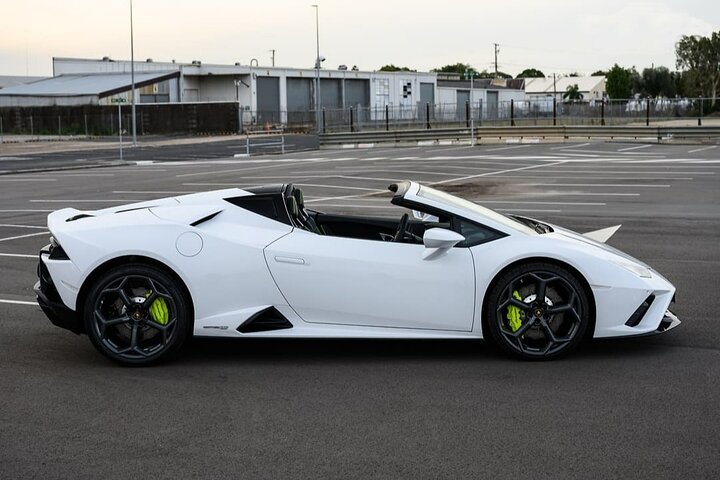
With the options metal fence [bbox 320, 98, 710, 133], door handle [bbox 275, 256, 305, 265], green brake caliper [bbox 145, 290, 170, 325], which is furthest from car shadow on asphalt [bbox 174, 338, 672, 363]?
metal fence [bbox 320, 98, 710, 133]

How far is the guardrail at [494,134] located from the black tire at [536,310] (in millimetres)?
37929

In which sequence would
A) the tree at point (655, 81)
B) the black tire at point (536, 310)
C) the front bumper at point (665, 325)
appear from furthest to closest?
the tree at point (655, 81)
the front bumper at point (665, 325)
the black tire at point (536, 310)

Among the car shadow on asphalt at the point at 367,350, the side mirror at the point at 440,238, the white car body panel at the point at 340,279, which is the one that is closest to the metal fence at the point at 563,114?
the car shadow on asphalt at the point at 367,350

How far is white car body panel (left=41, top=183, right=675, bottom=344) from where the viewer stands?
6.24 meters

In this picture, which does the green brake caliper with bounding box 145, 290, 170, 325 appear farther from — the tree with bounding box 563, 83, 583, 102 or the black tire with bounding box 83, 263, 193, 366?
the tree with bounding box 563, 83, 583, 102

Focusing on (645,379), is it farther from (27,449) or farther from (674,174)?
(674,174)

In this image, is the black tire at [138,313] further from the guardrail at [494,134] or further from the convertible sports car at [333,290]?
the guardrail at [494,134]

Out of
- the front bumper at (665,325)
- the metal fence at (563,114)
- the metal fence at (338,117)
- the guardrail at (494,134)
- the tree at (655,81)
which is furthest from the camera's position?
the tree at (655,81)

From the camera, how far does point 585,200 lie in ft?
57.9

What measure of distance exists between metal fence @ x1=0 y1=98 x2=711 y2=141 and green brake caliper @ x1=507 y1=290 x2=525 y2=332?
134 feet

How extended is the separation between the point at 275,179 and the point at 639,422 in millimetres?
19695

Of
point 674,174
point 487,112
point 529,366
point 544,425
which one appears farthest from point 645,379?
point 487,112

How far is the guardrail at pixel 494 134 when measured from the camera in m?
43.0

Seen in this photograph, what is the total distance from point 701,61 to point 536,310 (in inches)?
4468
